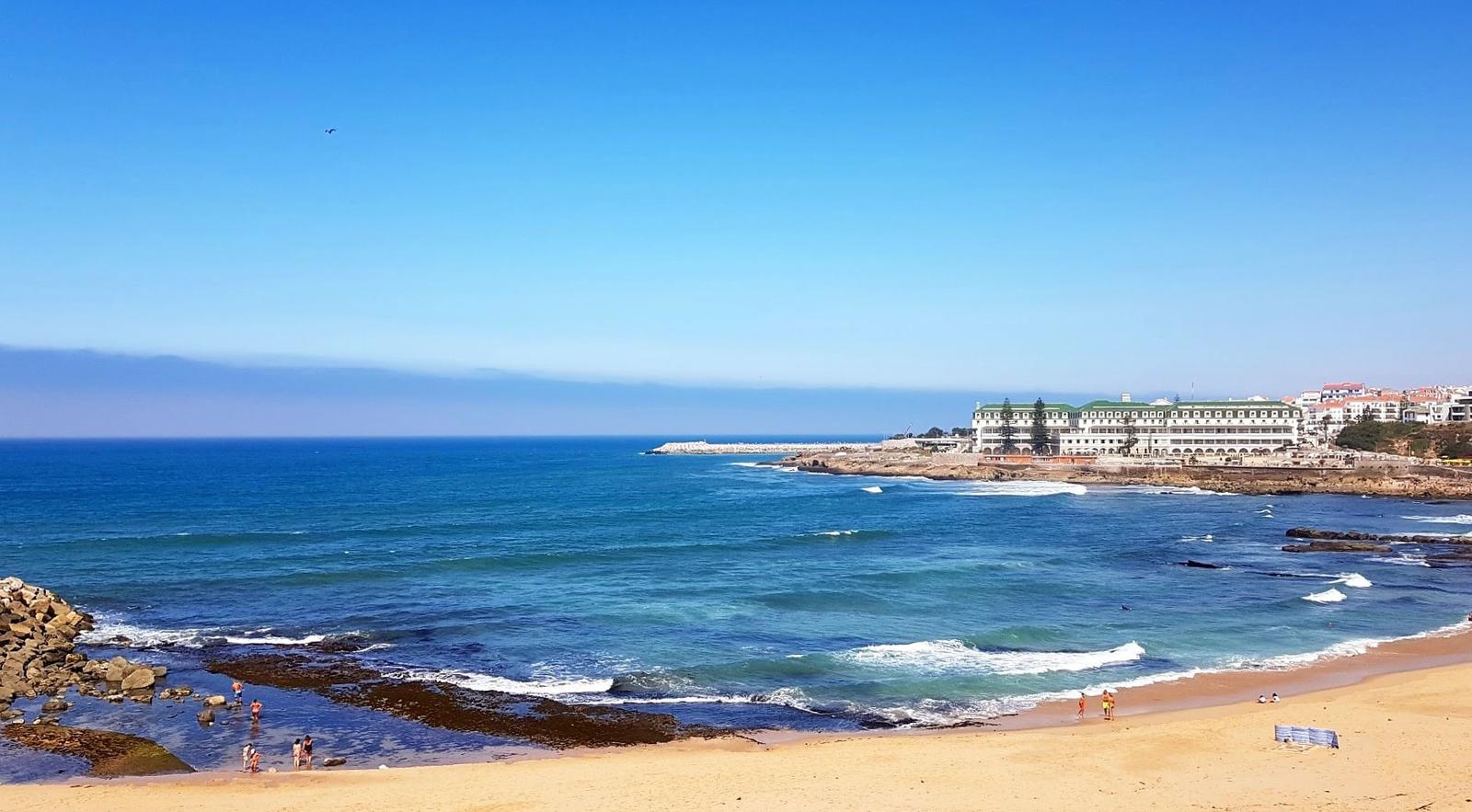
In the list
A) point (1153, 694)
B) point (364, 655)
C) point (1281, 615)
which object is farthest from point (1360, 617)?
point (364, 655)

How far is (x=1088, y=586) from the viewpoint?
40.8 meters

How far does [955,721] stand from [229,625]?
2523 centimetres

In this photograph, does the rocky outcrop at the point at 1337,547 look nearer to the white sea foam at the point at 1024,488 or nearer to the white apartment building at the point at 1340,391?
the white sea foam at the point at 1024,488

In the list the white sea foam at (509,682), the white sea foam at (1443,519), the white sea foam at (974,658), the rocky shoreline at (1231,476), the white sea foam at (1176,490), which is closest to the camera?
the white sea foam at (509,682)

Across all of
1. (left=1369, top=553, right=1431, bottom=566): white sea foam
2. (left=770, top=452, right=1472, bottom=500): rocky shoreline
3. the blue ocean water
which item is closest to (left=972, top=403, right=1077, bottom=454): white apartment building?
(left=770, top=452, right=1472, bottom=500): rocky shoreline

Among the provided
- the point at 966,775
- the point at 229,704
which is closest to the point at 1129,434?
the point at 966,775

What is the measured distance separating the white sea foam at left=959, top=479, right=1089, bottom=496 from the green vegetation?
49432 millimetres

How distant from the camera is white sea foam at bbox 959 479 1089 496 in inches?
3541

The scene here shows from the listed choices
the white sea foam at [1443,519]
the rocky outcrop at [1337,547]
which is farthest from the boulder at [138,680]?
the white sea foam at [1443,519]

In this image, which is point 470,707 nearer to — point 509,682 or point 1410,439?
point 509,682

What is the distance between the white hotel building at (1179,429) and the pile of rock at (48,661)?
115 meters

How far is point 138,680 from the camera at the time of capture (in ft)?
83.7

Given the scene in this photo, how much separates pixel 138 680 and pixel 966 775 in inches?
862

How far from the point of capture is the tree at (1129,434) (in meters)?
123
